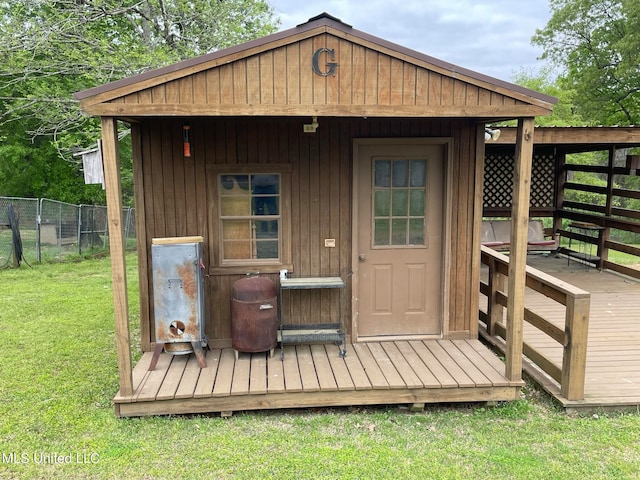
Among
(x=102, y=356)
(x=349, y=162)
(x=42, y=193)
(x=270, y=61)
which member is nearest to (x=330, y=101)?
(x=270, y=61)

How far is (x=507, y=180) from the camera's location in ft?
28.3

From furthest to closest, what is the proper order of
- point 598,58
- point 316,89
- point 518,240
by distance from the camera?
point 598,58, point 518,240, point 316,89

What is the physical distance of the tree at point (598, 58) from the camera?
18.7 meters

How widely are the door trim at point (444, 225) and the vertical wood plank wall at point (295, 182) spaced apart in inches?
2.0

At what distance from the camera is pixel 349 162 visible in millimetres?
4344

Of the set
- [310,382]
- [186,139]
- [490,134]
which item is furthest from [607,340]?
[186,139]

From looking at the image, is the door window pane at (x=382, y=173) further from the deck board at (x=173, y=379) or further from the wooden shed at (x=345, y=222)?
the deck board at (x=173, y=379)

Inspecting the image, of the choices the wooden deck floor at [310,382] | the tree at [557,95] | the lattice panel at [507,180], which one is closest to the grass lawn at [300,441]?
the wooden deck floor at [310,382]

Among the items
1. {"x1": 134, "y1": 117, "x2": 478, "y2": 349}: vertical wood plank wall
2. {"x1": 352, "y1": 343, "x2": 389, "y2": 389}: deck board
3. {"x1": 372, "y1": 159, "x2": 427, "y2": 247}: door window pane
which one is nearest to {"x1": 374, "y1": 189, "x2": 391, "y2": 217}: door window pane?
{"x1": 372, "y1": 159, "x2": 427, "y2": 247}: door window pane

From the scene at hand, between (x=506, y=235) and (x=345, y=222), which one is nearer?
(x=345, y=222)

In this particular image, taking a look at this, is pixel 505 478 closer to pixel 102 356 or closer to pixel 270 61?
pixel 270 61

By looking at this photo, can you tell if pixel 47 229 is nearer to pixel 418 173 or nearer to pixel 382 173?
pixel 382 173

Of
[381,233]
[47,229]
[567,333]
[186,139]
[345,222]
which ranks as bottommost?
[567,333]

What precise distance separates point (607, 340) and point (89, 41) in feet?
35.8
